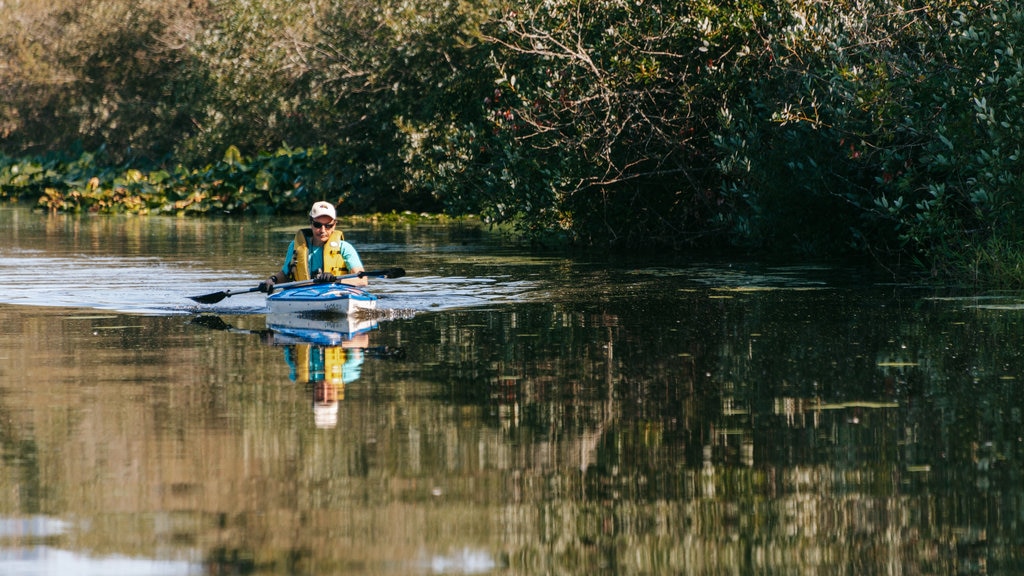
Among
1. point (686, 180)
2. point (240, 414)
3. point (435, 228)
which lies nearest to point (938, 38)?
point (686, 180)

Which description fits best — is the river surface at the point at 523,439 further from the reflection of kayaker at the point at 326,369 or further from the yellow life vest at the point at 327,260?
the yellow life vest at the point at 327,260

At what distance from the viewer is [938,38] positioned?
2081 cm

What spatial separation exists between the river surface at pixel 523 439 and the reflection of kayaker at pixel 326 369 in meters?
0.05

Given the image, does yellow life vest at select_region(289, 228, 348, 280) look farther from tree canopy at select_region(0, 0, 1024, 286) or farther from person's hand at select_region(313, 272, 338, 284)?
tree canopy at select_region(0, 0, 1024, 286)

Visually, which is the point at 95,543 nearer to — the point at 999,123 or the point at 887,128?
the point at 999,123

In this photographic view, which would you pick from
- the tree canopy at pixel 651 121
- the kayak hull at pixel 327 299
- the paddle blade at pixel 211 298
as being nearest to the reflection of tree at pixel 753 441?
the kayak hull at pixel 327 299

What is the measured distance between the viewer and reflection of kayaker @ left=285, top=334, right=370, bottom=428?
1054cm

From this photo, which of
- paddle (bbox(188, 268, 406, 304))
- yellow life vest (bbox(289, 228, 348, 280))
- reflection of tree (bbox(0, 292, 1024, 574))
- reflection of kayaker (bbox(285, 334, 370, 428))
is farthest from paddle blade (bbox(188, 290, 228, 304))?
reflection of tree (bbox(0, 292, 1024, 574))

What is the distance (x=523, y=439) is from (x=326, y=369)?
373 centimetres

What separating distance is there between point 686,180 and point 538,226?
271cm

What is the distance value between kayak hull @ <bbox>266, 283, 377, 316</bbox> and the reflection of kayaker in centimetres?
167

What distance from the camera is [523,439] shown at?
9367mm

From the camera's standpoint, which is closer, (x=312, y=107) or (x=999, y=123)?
(x=999, y=123)

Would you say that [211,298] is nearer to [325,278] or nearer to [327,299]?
[325,278]
